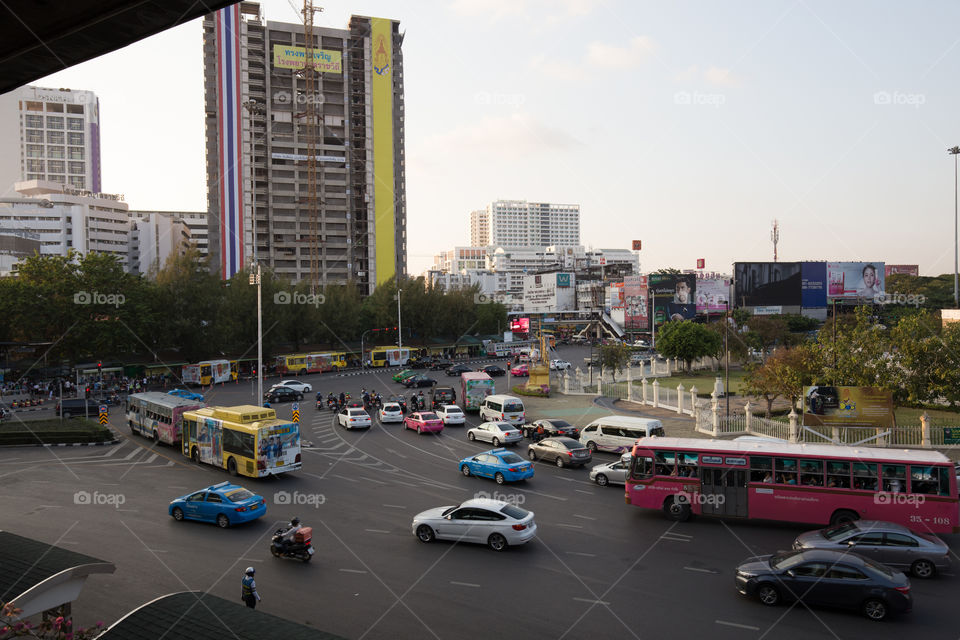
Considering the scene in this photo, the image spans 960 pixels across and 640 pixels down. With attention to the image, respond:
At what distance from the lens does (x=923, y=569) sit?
45.3 ft

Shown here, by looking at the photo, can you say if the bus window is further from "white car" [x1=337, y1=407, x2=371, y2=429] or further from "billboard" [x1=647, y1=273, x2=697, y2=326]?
"billboard" [x1=647, y1=273, x2=697, y2=326]

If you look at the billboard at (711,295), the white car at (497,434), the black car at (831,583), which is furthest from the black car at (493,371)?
the black car at (831,583)

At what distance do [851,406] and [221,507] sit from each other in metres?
24.0

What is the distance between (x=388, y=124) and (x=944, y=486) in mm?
100592

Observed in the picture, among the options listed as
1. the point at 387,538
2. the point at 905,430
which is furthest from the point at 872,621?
the point at 905,430

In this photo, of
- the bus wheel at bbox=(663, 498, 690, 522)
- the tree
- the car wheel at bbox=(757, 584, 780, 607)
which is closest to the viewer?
the car wheel at bbox=(757, 584, 780, 607)

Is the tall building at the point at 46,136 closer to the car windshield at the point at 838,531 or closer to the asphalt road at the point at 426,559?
the asphalt road at the point at 426,559

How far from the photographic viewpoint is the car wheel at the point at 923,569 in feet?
45.1

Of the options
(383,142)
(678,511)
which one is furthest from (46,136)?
(678,511)

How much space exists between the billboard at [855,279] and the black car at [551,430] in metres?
85.6

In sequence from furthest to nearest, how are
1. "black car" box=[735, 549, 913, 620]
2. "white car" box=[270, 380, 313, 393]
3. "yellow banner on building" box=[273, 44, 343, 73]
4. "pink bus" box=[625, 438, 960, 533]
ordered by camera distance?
"yellow banner on building" box=[273, 44, 343, 73], "white car" box=[270, 380, 313, 393], "pink bus" box=[625, 438, 960, 533], "black car" box=[735, 549, 913, 620]

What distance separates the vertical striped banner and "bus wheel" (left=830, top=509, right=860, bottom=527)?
286 ft

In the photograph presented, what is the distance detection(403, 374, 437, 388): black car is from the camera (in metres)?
A: 52.5

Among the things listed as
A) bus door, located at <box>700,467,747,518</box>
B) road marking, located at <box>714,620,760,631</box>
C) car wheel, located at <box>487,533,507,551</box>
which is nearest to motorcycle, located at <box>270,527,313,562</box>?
car wheel, located at <box>487,533,507,551</box>
